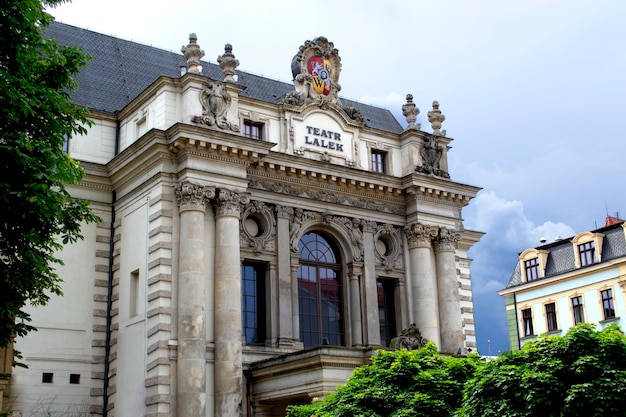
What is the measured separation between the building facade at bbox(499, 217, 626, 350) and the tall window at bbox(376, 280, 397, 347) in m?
18.3

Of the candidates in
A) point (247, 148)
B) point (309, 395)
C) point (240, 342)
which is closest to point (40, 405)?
point (240, 342)

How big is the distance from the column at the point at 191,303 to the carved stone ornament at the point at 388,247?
31.2 feet

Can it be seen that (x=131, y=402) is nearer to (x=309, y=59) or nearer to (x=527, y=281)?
(x=309, y=59)

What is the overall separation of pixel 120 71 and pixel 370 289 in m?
16.0

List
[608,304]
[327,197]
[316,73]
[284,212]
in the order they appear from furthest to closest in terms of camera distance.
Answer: [608,304] → [316,73] → [327,197] → [284,212]

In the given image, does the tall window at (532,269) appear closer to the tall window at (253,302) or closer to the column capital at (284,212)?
the column capital at (284,212)

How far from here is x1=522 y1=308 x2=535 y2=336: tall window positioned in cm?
6319

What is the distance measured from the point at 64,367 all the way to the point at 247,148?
37.1 ft

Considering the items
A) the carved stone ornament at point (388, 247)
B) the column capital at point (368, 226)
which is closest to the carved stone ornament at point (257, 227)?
the column capital at point (368, 226)

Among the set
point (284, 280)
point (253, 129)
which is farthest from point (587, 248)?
point (253, 129)

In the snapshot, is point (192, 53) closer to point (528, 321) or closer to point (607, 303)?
point (607, 303)

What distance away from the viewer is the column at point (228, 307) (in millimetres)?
32062

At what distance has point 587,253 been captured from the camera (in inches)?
2334

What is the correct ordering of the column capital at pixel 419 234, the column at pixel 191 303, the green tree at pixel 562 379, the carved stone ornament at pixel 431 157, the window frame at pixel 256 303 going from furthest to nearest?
the carved stone ornament at pixel 431 157, the column capital at pixel 419 234, the window frame at pixel 256 303, the column at pixel 191 303, the green tree at pixel 562 379
